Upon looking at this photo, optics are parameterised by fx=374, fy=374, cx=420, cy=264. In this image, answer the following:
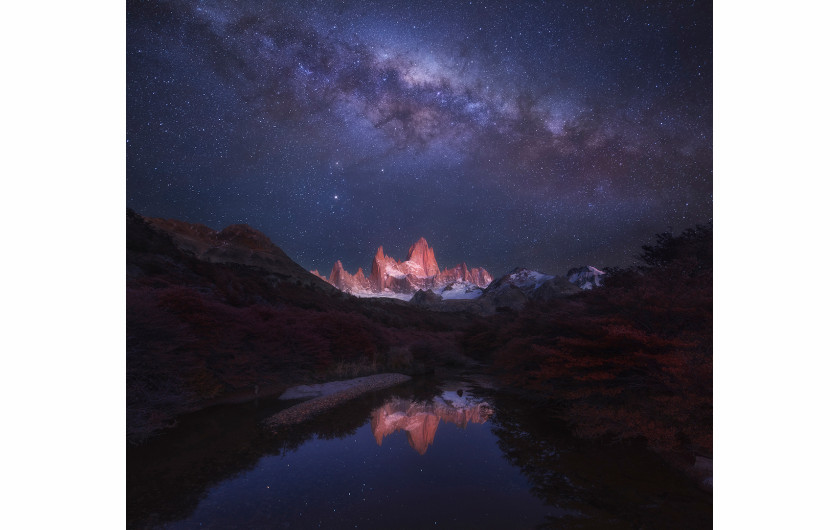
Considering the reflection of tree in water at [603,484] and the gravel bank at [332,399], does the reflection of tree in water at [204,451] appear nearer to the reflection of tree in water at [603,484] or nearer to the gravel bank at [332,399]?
the gravel bank at [332,399]

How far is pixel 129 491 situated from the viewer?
4.92 metres

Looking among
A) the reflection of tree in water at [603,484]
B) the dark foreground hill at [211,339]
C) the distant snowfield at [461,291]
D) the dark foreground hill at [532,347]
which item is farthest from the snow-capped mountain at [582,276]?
→ the reflection of tree in water at [603,484]

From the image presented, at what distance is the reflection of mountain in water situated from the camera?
770cm

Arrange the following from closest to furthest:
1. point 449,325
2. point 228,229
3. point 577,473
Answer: point 577,473 → point 228,229 → point 449,325

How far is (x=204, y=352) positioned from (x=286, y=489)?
5.38 meters

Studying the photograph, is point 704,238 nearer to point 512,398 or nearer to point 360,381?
point 512,398

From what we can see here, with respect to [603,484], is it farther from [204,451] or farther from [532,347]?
[204,451]

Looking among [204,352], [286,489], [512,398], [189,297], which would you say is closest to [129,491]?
[286,489]

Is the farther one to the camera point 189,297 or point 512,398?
point 512,398


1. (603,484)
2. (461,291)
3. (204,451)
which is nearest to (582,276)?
(461,291)

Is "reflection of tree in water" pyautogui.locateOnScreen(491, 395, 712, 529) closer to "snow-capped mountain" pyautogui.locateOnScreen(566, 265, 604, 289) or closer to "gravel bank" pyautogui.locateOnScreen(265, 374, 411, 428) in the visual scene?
"gravel bank" pyautogui.locateOnScreen(265, 374, 411, 428)

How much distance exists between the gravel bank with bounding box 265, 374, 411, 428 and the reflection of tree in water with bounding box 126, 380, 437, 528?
322 millimetres

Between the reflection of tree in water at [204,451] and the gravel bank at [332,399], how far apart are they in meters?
0.32

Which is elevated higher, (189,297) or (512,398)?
(189,297)
